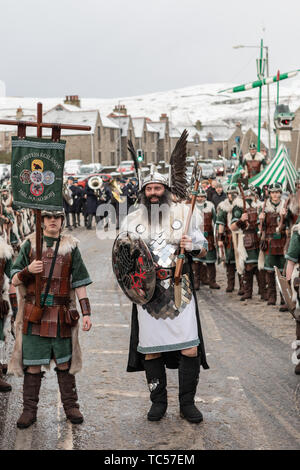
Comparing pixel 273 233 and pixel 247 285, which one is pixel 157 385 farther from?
pixel 247 285

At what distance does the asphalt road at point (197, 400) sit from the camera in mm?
5355

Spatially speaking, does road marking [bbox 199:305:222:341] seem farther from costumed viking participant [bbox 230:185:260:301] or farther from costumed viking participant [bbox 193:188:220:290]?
costumed viking participant [bbox 193:188:220:290]

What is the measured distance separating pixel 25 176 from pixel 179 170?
1.41 meters

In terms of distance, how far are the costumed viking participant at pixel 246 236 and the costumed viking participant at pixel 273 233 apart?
41cm

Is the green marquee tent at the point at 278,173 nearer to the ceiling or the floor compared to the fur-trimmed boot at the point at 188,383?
nearer to the ceiling

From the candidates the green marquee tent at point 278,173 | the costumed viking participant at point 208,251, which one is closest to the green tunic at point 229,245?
the costumed viking participant at point 208,251

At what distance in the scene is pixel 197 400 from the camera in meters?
6.40

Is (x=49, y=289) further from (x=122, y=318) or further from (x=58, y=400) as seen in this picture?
(x=122, y=318)

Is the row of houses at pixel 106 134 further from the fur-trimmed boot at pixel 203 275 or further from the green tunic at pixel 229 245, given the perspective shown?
the green tunic at pixel 229 245

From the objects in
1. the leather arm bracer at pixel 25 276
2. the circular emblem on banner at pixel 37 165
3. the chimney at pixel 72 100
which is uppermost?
the chimney at pixel 72 100

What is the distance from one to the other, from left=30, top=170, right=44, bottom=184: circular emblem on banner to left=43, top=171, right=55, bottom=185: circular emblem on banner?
3 cm

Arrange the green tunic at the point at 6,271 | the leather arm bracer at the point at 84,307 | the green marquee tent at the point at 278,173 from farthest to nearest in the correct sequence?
the green marquee tent at the point at 278,173
the green tunic at the point at 6,271
the leather arm bracer at the point at 84,307

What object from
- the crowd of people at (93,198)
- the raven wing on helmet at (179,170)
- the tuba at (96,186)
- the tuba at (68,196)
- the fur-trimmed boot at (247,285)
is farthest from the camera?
the tuba at (96,186)

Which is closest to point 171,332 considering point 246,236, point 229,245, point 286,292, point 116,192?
point 286,292
